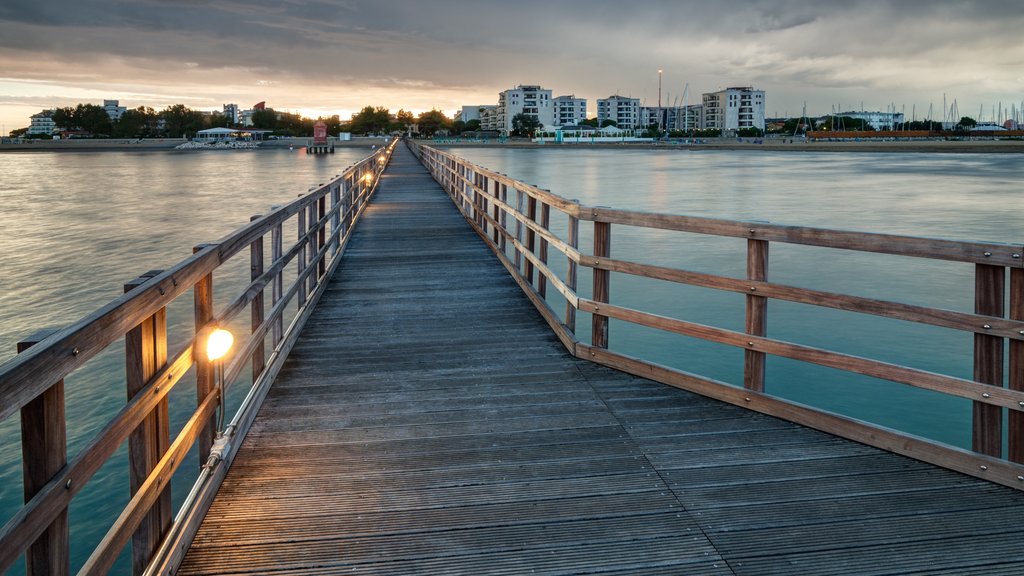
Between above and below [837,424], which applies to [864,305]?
above

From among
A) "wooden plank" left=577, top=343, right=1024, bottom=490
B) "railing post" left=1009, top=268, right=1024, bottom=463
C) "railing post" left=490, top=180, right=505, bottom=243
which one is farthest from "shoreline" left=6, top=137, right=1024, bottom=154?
"railing post" left=1009, top=268, right=1024, bottom=463

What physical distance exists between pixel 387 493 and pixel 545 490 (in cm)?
75

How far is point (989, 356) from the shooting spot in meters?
3.82

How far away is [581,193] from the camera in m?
48.1

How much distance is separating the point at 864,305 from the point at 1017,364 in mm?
747

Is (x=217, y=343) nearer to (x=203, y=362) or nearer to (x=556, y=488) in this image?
(x=203, y=362)

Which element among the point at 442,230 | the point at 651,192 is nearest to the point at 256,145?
the point at 651,192

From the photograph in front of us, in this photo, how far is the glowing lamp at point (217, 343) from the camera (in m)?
3.54

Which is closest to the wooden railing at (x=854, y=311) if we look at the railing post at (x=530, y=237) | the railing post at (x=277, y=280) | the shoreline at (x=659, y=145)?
the railing post at (x=530, y=237)

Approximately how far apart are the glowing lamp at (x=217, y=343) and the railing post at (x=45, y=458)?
1295mm

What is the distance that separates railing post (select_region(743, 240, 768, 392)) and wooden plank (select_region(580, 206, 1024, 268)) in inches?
3.5

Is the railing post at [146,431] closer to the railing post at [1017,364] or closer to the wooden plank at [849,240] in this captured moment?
the wooden plank at [849,240]

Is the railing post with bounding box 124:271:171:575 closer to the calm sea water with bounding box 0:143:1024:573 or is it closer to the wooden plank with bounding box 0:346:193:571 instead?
the wooden plank with bounding box 0:346:193:571

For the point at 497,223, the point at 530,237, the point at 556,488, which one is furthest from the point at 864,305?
the point at 497,223
